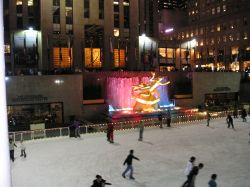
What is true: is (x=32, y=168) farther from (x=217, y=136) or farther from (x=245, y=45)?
(x=245, y=45)

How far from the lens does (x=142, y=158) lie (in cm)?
1886

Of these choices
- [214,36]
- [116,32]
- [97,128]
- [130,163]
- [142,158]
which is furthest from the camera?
[214,36]

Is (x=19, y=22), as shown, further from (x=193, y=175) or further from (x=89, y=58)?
(x=193, y=175)

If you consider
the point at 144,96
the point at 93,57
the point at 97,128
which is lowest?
the point at 97,128

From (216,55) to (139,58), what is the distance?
3799cm

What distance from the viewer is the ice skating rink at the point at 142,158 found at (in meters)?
14.8

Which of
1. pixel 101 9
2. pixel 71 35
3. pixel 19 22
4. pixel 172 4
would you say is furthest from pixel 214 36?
pixel 172 4

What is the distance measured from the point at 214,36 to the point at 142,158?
78.6 m

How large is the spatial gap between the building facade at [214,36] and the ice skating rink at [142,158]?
4303 centimetres

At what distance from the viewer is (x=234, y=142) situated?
22688 mm

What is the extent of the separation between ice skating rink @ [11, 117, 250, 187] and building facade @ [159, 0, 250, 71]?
141 ft

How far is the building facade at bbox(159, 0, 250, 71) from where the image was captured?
235ft

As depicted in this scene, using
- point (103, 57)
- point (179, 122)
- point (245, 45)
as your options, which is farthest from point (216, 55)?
point (179, 122)

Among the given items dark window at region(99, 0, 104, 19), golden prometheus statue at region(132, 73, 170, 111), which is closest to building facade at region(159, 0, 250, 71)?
dark window at region(99, 0, 104, 19)
